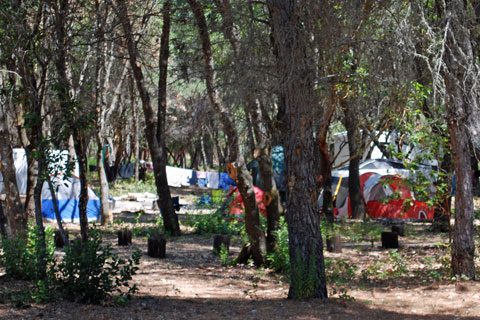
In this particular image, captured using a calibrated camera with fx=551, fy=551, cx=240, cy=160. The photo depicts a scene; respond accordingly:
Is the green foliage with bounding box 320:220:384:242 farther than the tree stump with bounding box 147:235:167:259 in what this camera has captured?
Yes

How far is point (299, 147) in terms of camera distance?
6.63m

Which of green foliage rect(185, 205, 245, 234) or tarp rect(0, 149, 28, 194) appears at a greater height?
tarp rect(0, 149, 28, 194)

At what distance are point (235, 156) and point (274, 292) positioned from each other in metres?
2.22

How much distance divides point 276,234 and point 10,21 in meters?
5.17

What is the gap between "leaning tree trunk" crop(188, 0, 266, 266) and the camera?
843 centimetres

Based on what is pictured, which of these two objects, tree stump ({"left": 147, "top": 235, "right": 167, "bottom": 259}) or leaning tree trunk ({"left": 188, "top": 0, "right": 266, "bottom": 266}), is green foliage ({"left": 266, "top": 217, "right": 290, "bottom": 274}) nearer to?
leaning tree trunk ({"left": 188, "top": 0, "right": 266, "bottom": 266})

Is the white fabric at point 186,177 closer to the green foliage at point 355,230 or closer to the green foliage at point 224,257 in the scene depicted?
the green foliage at point 355,230

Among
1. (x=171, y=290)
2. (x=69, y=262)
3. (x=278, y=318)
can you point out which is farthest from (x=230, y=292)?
(x=69, y=262)

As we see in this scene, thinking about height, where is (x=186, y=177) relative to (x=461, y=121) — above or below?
below

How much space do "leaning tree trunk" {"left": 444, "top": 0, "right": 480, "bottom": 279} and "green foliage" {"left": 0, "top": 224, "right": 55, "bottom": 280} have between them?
556cm

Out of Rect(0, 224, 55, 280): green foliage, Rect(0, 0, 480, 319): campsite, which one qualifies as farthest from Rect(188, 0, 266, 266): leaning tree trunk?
Rect(0, 224, 55, 280): green foliage

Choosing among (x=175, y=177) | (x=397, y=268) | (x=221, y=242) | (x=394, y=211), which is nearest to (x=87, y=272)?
(x=221, y=242)

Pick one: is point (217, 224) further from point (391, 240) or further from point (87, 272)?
point (87, 272)

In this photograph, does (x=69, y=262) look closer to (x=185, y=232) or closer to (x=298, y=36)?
(x=298, y=36)
